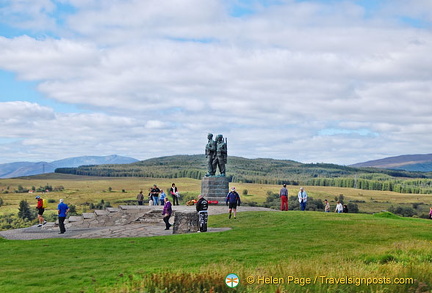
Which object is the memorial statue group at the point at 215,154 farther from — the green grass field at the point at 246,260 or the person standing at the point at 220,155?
the green grass field at the point at 246,260

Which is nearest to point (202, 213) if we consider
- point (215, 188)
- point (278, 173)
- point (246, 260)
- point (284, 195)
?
point (246, 260)

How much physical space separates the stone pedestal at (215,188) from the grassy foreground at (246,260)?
9983mm

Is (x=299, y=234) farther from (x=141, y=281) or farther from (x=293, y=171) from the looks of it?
(x=293, y=171)

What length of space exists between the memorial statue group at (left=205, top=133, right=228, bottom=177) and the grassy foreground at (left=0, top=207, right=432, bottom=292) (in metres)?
11.0

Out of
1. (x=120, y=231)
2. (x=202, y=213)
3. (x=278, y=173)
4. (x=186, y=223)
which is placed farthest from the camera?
(x=278, y=173)

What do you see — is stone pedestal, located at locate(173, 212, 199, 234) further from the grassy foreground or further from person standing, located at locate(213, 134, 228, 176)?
person standing, located at locate(213, 134, 228, 176)

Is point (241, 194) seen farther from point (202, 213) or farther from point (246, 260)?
point (246, 260)

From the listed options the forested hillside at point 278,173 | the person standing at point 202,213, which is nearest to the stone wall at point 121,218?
the person standing at point 202,213

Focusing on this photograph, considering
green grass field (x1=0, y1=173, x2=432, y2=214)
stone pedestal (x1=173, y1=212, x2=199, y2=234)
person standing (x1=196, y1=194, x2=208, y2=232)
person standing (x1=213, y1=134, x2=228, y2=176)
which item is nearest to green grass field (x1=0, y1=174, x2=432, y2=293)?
person standing (x1=196, y1=194, x2=208, y2=232)

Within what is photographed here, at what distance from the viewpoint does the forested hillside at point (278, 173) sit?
129000mm

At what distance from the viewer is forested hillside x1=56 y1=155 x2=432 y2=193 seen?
129 meters

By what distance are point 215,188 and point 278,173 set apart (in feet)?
414

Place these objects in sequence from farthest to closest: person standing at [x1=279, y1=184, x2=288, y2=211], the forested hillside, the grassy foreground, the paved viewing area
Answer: the forested hillside → person standing at [x1=279, y1=184, x2=288, y2=211] → the paved viewing area → the grassy foreground

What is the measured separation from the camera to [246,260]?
45.1 ft
